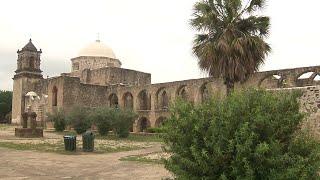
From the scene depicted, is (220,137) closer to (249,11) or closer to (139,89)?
(249,11)

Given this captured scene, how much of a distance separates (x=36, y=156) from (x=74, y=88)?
25.6 m

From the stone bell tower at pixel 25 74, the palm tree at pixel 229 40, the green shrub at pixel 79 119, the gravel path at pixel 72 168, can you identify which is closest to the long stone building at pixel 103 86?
the stone bell tower at pixel 25 74

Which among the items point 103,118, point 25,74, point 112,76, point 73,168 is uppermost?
point 25,74

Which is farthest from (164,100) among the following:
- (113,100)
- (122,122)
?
(122,122)

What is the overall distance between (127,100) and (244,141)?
3615cm

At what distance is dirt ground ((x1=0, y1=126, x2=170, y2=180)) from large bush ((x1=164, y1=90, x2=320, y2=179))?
337cm

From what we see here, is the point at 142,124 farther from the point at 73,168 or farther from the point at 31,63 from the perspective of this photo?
the point at 73,168

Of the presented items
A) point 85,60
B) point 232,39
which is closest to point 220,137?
point 232,39

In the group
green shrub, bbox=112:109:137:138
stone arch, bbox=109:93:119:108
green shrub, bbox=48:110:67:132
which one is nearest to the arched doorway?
stone arch, bbox=109:93:119:108

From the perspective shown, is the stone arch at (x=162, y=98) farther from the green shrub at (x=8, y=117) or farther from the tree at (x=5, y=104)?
the tree at (x=5, y=104)

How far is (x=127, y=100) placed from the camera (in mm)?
41250

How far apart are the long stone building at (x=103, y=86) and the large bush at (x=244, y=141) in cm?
2181

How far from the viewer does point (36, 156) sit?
13859 mm

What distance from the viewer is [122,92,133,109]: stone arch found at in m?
39.7
